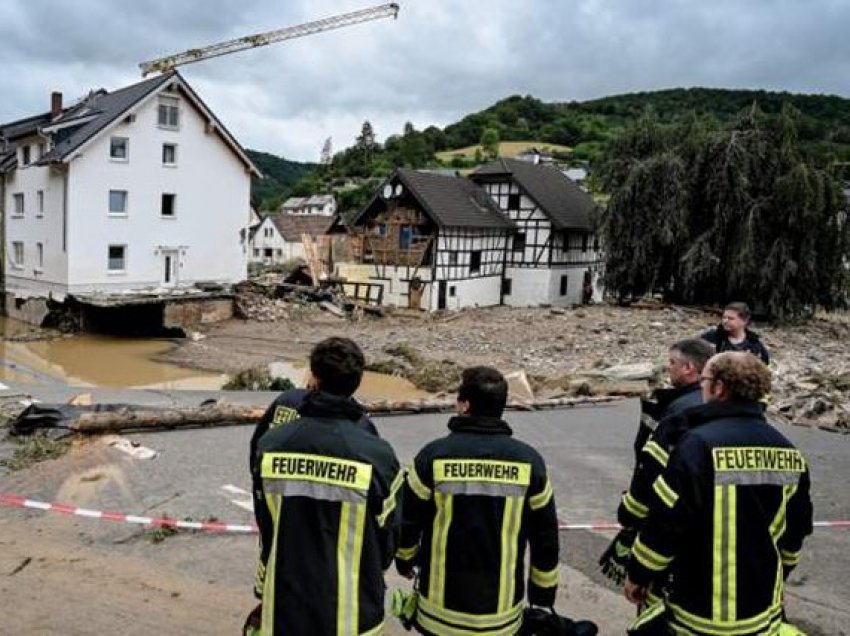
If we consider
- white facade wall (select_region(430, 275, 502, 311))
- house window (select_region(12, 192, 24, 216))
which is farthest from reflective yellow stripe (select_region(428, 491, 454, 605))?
house window (select_region(12, 192, 24, 216))

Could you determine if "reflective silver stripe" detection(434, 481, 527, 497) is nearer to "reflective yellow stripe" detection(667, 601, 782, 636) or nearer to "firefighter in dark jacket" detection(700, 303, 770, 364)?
"reflective yellow stripe" detection(667, 601, 782, 636)

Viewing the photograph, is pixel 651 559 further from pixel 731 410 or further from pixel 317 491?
pixel 317 491

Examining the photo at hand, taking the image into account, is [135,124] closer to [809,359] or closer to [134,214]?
[134,214]

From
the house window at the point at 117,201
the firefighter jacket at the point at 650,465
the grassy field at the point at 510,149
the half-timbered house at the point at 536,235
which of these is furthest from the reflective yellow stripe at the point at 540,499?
the grassy field at the point at 510,149

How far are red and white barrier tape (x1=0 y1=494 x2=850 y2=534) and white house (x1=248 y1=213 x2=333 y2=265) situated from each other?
64.6 meters

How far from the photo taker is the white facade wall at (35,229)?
30719 millimetres

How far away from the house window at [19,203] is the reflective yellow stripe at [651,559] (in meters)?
36.4

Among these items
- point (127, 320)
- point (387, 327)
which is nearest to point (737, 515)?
point (387, 327)

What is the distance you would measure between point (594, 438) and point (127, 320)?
83.6 ft

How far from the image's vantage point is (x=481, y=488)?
10.4 ft

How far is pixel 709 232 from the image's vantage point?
32375mm

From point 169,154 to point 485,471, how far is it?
108 feet

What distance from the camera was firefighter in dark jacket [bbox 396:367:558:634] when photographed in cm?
318

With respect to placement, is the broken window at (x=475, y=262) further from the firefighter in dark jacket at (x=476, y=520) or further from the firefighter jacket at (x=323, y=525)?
the firefighter jacket at (x=323, y=525)
